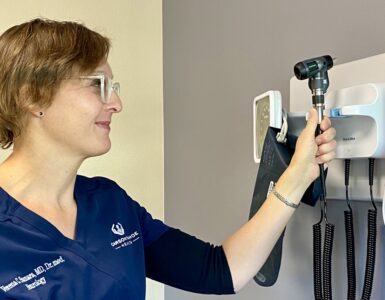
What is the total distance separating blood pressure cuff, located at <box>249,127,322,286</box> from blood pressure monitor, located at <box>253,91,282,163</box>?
0.07 feet

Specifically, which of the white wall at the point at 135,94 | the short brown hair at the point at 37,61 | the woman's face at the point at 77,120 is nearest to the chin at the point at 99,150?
the woman's face at the point at 77,120

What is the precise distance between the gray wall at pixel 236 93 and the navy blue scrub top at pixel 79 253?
32 cm

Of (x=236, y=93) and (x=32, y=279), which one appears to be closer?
(x=32, y=279)

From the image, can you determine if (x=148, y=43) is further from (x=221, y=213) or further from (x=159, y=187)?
(x=221, y=213)

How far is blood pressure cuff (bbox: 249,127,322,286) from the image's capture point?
0.93m

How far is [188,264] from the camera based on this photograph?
3.50 feet

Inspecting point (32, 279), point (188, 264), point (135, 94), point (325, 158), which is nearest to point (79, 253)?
point (32, 279)

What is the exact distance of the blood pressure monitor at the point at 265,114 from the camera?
2.99 feet

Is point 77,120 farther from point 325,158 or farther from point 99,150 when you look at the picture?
point 325,158

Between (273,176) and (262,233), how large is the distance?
11cm

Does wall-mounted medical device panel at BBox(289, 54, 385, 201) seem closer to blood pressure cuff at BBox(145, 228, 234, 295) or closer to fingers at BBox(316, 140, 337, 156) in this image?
fingers at BBox(316, 140, 337, 156)

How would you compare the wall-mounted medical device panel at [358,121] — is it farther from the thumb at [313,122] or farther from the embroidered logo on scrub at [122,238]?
the embroidered logo on scrub at [122,238]

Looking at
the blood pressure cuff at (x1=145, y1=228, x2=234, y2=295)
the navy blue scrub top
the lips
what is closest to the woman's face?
the lips

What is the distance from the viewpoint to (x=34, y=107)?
971mm
